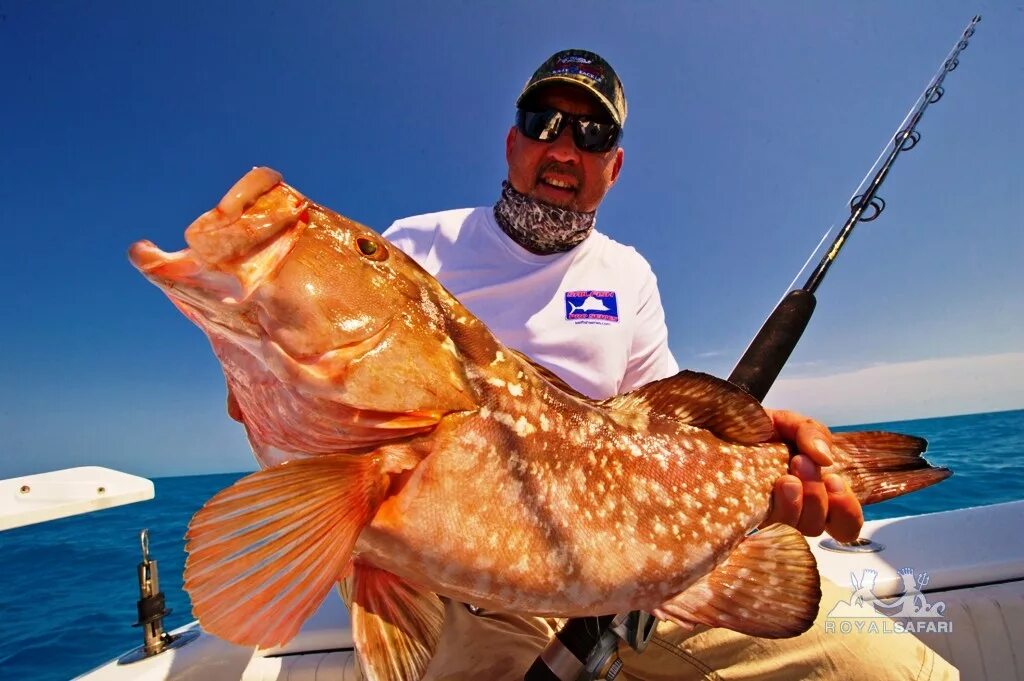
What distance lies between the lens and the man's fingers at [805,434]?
2062 mm

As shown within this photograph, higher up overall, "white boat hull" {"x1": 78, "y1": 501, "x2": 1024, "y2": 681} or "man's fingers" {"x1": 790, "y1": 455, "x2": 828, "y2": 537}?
"man's fingers" {"x1": 790, "y1": 455, "x2": 828, "y2": 537}

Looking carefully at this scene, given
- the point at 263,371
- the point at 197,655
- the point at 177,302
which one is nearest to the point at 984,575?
the point at 263,371

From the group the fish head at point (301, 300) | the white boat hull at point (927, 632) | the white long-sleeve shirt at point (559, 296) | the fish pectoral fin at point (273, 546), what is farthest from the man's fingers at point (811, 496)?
the fish pectoral fin at point (273, 546)

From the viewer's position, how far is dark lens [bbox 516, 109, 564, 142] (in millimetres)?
3369

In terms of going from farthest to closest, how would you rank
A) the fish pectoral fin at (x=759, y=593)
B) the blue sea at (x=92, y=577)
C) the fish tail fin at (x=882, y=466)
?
the blue sea at (x=92, y=577) → the fish tail fin at (x=882, y=466) → the fish pectoral fin at (x=759, y=593)

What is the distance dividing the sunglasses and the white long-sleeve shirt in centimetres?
62

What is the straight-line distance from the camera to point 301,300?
52.1 inches

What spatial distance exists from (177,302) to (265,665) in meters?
2.63

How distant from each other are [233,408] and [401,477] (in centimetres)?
63

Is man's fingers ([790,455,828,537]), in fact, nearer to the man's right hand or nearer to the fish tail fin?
the fish tail fin

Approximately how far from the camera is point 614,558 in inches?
63.2

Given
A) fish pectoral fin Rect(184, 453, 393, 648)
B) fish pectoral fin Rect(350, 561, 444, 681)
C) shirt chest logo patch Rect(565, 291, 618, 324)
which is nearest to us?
fish pectoral fin Rect(184, 453, 393, 648)

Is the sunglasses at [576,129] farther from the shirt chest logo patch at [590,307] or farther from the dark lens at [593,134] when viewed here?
the shirt chest logo patch at [590,307]

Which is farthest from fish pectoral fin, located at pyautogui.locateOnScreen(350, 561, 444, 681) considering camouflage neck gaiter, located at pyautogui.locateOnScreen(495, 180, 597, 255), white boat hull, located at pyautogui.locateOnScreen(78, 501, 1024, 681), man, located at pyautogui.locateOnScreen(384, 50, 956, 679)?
camouflage neck gaiter, located at pyautogui.locateOnScreen(495, 180, 597, 255)
